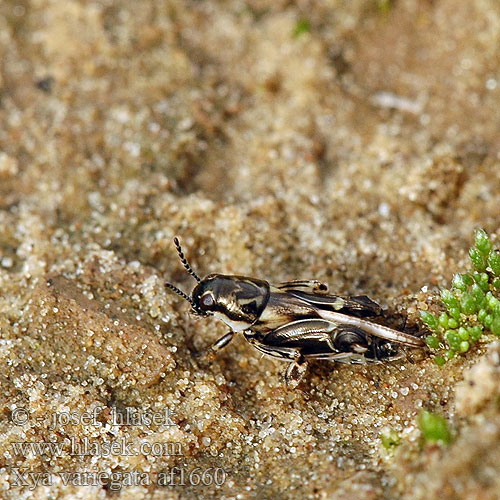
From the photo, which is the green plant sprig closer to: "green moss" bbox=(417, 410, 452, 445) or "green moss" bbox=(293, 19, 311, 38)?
"green moss" bbox=(417, 410, 452, 445)

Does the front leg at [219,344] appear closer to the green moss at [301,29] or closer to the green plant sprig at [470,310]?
the green plant sprig at [470,310]

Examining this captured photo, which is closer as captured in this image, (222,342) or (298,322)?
(298,322)

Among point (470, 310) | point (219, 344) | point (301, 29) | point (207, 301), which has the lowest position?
point (219, 344)

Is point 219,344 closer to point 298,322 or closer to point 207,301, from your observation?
point 207,301

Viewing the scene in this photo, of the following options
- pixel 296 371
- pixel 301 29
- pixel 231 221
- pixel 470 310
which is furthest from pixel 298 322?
pixel 301 29

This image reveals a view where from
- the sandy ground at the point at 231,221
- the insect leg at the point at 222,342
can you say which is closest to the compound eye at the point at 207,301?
the insect leg at the point at 222,342

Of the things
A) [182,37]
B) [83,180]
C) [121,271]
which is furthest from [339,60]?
[121,271]
